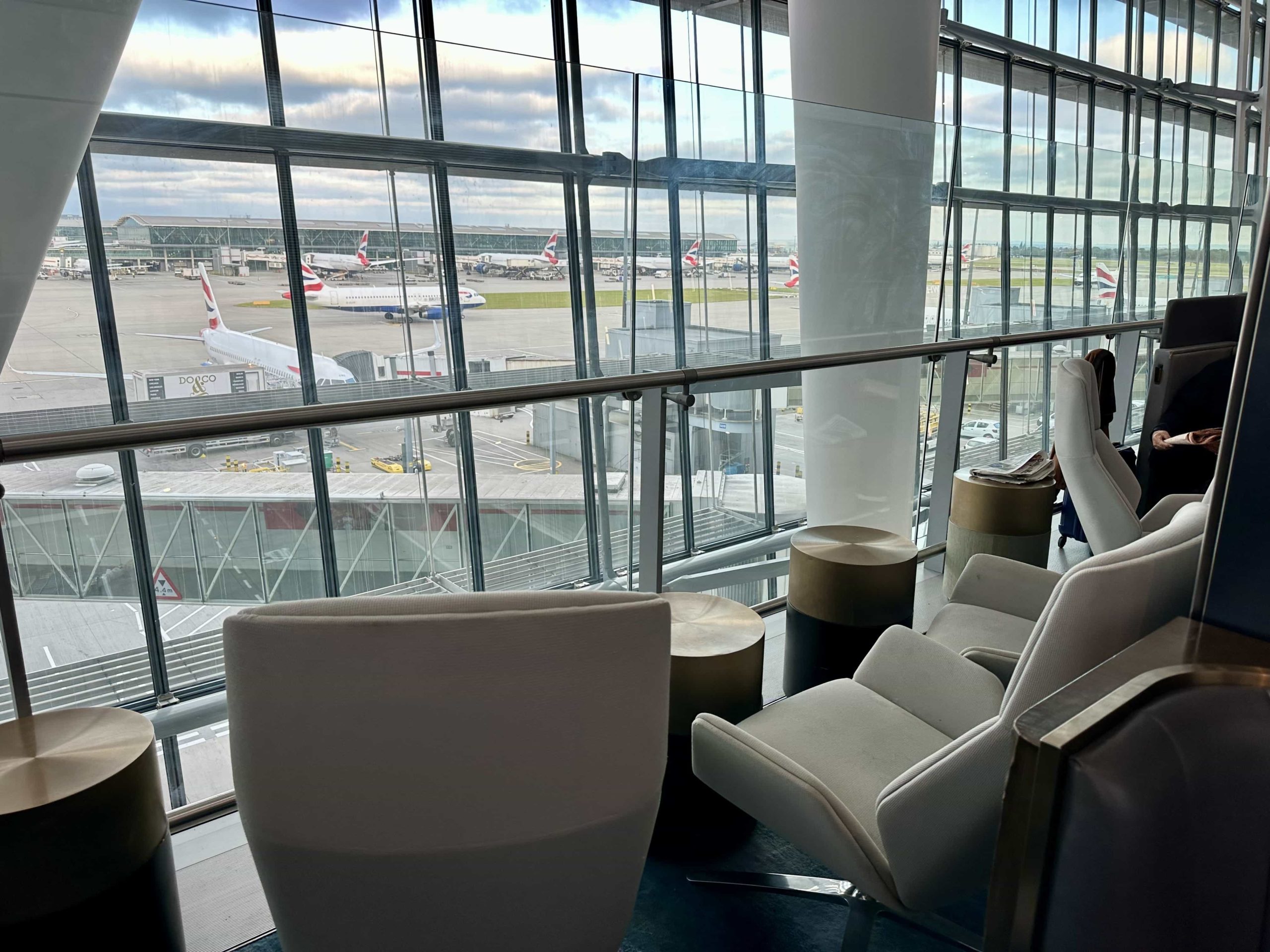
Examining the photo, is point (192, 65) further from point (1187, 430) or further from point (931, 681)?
point (1187, 430)

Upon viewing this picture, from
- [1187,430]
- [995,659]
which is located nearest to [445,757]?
[995,659]

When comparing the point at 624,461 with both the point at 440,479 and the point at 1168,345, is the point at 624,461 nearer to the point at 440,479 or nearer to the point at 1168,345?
the point at 1168,345

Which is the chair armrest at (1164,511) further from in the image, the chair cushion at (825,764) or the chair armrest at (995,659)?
the chair cushion at (825,764)

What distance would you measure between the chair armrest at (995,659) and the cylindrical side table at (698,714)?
1.69ft

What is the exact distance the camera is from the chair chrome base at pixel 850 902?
1.79 meters

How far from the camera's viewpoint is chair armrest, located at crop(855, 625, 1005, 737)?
79.2 inches

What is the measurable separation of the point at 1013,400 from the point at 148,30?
32.6 ft

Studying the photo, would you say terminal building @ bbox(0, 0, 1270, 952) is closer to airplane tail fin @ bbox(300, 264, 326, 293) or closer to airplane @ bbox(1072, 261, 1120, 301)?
airplane tail fin @ bbox(300, 264, 326, 293)

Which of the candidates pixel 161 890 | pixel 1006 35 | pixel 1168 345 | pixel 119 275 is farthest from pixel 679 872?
pixel 1006 35

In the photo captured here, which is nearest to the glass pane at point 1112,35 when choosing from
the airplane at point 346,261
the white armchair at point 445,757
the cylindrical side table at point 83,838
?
the airplane at point 346,261

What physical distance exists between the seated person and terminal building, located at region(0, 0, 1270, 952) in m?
0.03

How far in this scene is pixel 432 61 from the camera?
323 cm

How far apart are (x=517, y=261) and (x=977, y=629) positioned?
7.10 feet

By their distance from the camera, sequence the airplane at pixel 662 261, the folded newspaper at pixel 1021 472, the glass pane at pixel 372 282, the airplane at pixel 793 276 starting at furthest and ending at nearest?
1. the airplane at pixel 793 276
2. the folded newspaper at pixel 1021 472
3. the airplane at pixel 662 261
4. the glass pane at pixel 372 282
